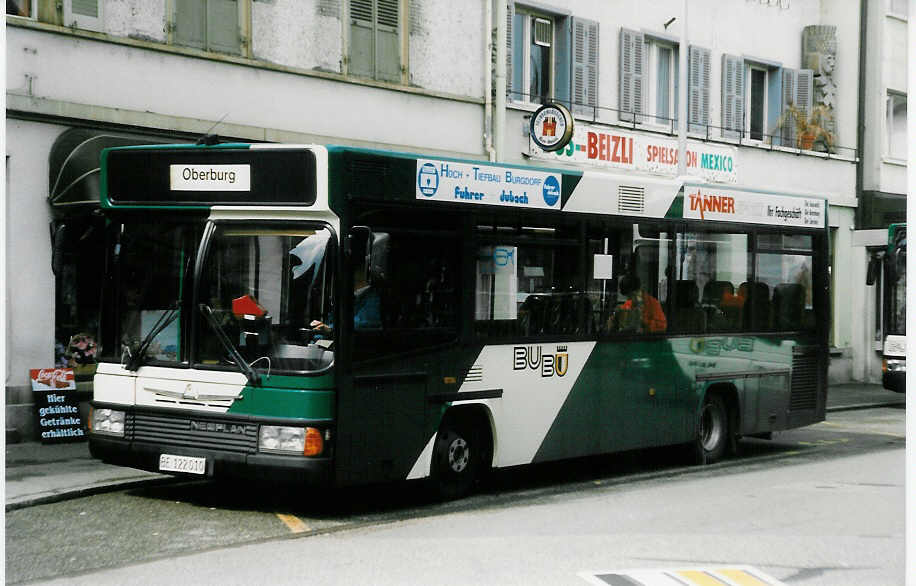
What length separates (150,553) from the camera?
8.20m

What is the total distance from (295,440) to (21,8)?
7.78m

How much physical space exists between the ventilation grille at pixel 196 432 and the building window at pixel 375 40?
937 cm

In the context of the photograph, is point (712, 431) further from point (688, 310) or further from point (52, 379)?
point (52, 379)

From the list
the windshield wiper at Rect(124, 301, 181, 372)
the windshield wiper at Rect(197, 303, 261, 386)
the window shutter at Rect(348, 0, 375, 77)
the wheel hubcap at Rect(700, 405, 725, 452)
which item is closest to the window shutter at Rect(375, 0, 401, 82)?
the window shutter at Rect(348, 0, 375, 77)

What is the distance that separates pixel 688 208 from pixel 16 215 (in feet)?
24.2

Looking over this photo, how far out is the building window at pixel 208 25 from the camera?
16078 mm

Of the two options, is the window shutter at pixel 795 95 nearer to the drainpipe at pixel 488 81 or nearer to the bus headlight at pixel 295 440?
the drainpipe at pixel 488 81

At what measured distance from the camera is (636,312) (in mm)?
12359

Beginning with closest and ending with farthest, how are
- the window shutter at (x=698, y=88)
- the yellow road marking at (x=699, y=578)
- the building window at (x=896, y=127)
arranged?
the yellow road marking at (x=699, y=578)
the window shutter at (x=698, y=88)
the building window at (x=896, y=127)

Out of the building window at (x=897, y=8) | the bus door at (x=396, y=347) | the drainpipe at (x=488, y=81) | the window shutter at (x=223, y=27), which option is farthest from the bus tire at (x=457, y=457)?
the building window at (x=897, y=8)

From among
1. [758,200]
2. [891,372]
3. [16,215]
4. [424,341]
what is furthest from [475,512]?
[891,372]

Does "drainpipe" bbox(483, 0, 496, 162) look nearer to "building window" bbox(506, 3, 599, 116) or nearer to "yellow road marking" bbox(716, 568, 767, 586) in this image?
"building window" bbox(506, 3, 599, 116)

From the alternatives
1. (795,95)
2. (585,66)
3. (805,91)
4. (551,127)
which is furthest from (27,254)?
(805,91)

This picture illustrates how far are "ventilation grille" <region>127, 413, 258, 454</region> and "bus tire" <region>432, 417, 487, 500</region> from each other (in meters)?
1.71
